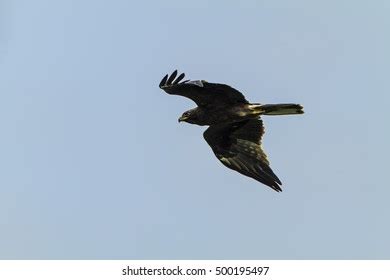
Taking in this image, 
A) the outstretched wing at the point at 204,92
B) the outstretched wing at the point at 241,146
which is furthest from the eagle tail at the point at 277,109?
the outstretched wing at the point at 241,146

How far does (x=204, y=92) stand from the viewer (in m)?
17.9

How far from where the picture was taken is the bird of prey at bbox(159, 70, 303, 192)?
58.0ft

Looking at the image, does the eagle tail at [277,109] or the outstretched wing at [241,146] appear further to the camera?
the outstretched wing at [241,146]

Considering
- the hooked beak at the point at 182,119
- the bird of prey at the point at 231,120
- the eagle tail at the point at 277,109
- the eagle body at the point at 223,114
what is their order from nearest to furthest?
the eagle tail at the point at 277,109, the bird of prey at the point at 231,120, the eagle body at the point at 223,114, the hooked beak at the point at 182,119

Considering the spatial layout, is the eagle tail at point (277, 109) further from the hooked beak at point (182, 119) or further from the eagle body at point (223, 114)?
the hooked beak at point (182, 119)

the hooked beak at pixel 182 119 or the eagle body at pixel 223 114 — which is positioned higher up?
the hooked beak at pixel 182 119

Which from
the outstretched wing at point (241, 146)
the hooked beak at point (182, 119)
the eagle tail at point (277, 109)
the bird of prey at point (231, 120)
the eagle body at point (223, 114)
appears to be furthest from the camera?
the outstretched wing at point (241, 146)

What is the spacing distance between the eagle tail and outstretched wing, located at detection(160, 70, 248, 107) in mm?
317

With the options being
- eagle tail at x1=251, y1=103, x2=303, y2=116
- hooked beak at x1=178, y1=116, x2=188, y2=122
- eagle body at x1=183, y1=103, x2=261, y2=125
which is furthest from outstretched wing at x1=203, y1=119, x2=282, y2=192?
eagle tail at x1=251, y1=103, x2=303, y2=116

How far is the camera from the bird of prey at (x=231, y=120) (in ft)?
58.0

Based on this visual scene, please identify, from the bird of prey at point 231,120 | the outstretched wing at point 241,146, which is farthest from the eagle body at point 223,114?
the outstretched wing at point 241,146

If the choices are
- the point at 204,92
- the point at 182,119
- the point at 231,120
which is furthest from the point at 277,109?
the point at 182,119
